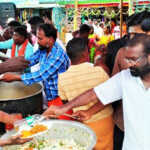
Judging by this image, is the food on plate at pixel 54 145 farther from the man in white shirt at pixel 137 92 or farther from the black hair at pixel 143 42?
the black hair at pixel 143 42

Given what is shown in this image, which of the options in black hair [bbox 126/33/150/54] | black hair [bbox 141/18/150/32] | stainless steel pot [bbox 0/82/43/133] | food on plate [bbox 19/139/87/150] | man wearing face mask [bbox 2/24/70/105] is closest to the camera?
black hair [bbox 126/33/150/54]

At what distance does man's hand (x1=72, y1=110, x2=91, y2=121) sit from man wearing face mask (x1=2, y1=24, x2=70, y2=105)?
66 centimetres

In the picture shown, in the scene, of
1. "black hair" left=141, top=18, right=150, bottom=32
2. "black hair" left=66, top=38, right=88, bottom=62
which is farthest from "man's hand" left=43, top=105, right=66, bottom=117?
"black hair" left=141, top=18, right=150, bottom=32

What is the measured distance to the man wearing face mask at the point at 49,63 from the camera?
7.45 feet

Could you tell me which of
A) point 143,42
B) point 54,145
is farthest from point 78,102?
point 143,42

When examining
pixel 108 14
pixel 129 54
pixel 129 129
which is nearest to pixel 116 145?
pixel 129 129

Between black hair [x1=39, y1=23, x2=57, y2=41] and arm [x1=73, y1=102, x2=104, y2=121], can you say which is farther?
black hair [x1=39, y1=23, x2=57, y2=41]

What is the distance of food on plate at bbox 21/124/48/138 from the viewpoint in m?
1.46

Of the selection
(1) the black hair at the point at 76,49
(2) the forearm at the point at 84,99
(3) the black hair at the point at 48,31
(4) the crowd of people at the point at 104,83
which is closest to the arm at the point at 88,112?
(4) the crowd of people at the point at 104,83

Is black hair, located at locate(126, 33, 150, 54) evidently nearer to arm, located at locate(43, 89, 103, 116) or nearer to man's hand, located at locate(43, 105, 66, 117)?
arm, located at locate(43, 89, 103, 116)

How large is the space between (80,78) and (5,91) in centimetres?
102

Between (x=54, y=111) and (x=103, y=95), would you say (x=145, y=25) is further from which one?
(x=54, y=111)

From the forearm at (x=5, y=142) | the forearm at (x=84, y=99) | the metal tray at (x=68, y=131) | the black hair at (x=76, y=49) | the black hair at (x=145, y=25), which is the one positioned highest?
the black hair at (x=145, y=25)

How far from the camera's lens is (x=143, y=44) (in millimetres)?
1286
